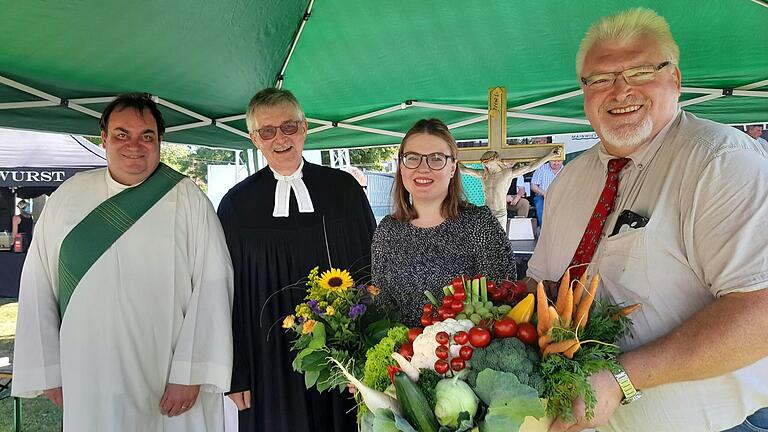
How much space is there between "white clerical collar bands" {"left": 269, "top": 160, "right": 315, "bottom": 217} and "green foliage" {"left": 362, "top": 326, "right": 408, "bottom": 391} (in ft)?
3.76

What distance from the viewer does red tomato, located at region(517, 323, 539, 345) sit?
3.27 feet

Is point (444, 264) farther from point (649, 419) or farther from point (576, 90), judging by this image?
point (576, 90)

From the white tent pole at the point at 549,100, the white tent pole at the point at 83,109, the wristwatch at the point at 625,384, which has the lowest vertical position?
the wristwatch at the point at 625,384

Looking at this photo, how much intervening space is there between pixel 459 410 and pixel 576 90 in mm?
3458

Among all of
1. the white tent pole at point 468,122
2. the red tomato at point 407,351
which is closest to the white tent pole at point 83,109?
the white tent pole at point 468,122

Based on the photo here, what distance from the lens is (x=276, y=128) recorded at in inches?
87.3

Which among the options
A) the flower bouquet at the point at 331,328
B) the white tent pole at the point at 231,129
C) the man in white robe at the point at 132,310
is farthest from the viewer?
the white tent pole at the point at 231,129

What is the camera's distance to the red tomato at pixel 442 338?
3.22ft

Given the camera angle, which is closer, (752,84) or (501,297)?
(501,297)

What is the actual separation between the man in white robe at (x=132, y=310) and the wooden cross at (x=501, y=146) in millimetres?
1629

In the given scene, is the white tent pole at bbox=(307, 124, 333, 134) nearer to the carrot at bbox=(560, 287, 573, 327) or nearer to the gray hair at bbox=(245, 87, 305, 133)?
the gray hair at bbox=(245, 87, 305, 133)

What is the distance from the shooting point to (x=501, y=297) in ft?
4.00

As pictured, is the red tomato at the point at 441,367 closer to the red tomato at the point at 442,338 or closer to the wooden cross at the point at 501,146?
the red tomato at the point at 442,338

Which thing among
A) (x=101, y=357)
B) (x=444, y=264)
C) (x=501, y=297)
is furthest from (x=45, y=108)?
(x=501, y=297)
